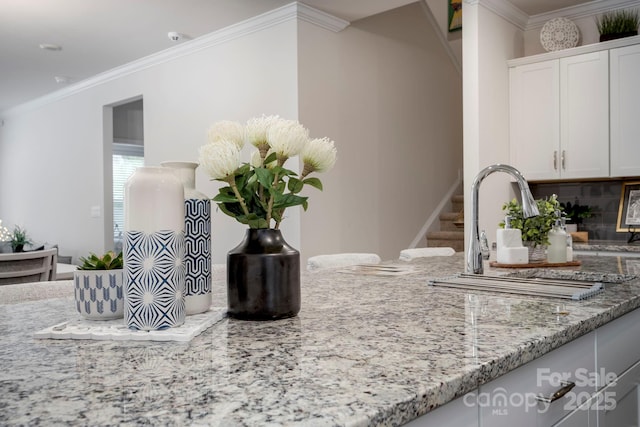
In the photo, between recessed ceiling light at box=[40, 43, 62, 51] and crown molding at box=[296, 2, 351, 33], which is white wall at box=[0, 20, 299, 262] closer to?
crown molding at box=[296, 2, 351, 33]

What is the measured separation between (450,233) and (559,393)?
4.19 m

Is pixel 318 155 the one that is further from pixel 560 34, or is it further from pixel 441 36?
pixel 441 36

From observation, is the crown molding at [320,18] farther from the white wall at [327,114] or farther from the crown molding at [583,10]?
the crown molding at [583,10]

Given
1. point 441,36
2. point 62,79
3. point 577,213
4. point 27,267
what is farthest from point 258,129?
point 62,79

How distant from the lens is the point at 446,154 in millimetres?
5633

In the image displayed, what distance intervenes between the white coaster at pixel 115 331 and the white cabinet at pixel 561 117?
3.49 meters

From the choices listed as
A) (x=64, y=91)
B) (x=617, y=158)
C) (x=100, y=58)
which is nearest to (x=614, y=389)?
(x=617, y=158)

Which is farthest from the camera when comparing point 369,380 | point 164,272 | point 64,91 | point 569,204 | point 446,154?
point 64,91

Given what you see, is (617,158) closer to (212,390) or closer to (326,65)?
(326,65)

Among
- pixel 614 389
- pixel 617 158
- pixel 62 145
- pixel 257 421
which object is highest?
pixel 62 145

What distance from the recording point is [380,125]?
4.66m

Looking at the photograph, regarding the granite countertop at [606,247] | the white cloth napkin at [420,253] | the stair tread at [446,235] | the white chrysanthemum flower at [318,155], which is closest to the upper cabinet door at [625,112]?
the granite countertop at [606,247]

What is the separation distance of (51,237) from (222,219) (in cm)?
351

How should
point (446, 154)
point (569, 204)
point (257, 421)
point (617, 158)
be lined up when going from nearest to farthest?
point (257, 421), point (617, 158), point (569, 204), point (446, 154)
